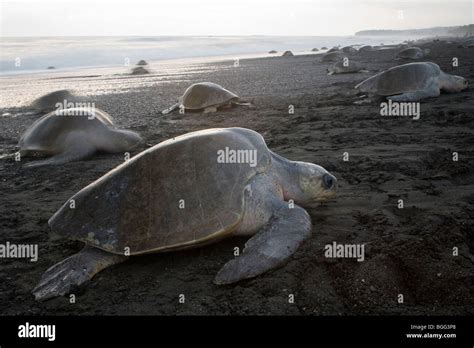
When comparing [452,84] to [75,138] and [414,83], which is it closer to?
[414,83]

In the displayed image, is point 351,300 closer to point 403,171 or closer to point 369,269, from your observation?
point 369,269

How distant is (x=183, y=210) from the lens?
109 inches

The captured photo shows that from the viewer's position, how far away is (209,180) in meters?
2.87

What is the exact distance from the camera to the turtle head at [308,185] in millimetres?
3258

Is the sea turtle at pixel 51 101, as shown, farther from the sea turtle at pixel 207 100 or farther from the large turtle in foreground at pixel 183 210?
the large turtle in foreground at pixel 183 210

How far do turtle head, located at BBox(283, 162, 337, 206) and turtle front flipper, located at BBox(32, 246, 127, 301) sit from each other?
1340 millimetres

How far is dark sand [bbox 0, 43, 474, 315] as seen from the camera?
2.24 metres

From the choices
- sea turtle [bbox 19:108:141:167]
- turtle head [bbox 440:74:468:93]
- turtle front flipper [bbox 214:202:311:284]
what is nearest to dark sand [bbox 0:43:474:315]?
turtle front flipper [bbox 214:202:311:284]

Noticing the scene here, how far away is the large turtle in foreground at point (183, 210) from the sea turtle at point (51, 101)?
26.0ft

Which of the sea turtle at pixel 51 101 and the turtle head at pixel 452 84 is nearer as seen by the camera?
the turtle head at pixel 452 84

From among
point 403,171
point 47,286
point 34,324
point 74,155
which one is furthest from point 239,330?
point 74,155

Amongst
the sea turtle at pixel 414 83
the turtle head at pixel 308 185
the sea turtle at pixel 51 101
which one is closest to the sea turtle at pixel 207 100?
the sea turtle at pixel 414 83

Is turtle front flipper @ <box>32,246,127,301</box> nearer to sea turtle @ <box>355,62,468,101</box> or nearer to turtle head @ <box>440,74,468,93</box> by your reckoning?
sea turtle @ <box>355,62,468,101</box>

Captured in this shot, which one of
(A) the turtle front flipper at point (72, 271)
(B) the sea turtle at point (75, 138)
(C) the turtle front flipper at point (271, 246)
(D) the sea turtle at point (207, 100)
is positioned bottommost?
(A) the turtle front flipper at point (72, 271)
